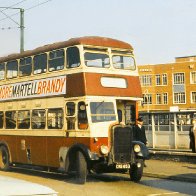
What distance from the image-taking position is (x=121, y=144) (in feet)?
46.1

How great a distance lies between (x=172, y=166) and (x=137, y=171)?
392cm

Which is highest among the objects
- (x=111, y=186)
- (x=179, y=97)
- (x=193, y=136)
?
(x=179, y=97)

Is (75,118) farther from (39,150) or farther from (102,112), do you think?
(39,150)

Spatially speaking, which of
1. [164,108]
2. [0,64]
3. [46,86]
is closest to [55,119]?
[46,86]

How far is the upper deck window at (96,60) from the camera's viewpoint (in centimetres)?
1434

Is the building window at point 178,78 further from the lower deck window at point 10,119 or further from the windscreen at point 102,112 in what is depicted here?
the windscreen at point 102,112

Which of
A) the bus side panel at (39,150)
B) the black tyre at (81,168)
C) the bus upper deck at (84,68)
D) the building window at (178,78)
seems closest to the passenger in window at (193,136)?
the bus upper deck at (84,68)

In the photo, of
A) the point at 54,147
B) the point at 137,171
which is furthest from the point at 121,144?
the point at 54,147

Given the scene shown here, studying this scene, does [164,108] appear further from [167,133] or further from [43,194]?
[43,194]

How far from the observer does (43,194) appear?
5207 millimetres

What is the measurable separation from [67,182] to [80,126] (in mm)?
1830

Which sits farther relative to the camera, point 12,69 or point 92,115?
point 12,69

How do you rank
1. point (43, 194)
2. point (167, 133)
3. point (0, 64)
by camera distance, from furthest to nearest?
point (167, 133) → point (0, 64) → point (43, 194)

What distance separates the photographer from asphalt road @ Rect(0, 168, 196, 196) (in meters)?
12.3
